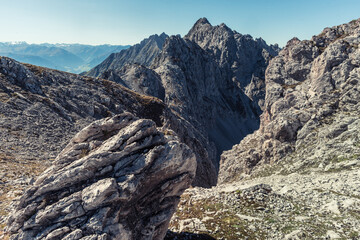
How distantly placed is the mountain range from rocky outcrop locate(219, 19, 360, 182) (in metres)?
0.34

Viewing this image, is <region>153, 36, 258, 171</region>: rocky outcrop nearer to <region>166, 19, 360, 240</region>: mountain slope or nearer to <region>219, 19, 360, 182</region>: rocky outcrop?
<region>166, 19, 360, 240</region>: mountain slope

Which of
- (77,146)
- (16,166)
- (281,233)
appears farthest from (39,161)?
(281,233)

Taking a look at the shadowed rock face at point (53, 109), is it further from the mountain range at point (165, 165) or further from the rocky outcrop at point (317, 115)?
the rocky outcrop at point (317, 115)

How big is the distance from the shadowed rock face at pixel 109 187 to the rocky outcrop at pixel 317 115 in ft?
113

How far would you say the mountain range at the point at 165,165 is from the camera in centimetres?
1591

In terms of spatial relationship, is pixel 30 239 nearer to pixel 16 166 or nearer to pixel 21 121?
pixel 16 166

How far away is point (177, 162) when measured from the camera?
19.4 metres

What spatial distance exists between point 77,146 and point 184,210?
1639 centimetres

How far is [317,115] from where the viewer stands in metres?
53.7

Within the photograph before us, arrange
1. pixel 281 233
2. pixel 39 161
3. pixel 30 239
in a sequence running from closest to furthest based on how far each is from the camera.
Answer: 1. pixel 30 239
2. pixel 281 233
3. pixel 39 161


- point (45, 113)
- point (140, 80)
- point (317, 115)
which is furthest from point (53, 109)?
point (140, 80)

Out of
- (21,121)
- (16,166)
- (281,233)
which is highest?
(21,121)

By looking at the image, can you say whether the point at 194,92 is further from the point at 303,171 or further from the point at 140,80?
the point at 303,171

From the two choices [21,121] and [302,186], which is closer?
[302,186]
